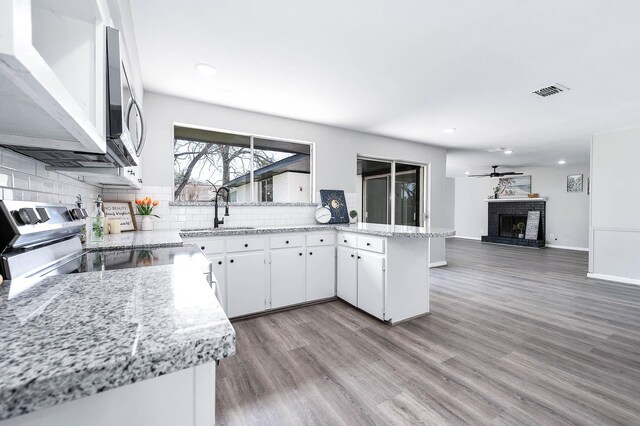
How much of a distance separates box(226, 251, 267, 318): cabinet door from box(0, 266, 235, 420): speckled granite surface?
2.08m

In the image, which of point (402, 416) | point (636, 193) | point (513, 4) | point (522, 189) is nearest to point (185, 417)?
point (402, 416)

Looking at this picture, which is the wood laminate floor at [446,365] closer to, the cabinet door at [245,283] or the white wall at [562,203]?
the cabinet door at [245,283]

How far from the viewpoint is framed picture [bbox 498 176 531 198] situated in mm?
8617

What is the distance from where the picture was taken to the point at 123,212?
2.71 metres

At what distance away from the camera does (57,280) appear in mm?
873

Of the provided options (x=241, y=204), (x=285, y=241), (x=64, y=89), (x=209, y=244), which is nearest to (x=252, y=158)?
(x=241, y=204)

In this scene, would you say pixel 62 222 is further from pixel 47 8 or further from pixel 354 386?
pixel 354 386

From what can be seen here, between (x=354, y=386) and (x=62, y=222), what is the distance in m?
1.79

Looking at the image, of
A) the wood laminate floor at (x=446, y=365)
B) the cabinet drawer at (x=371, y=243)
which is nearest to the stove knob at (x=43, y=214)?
the wood laminate floor at (x=446, y=365)

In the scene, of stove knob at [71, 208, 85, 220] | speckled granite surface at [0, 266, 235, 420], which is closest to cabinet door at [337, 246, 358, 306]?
stove knob at [71, 208, 85, 220]

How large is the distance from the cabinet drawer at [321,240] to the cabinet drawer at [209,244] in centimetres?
96

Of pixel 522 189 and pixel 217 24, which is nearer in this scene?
pixel 217 24

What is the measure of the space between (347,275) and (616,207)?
14.5 ft

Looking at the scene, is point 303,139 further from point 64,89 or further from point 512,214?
point 512,214
